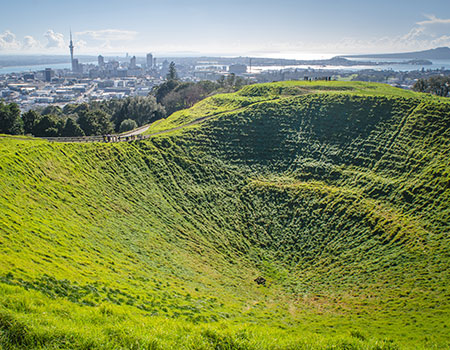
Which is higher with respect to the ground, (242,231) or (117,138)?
(117,138)


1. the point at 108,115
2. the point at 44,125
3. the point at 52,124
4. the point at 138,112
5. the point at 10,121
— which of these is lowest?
the point at 44,125

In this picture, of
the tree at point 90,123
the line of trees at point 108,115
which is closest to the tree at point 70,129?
the line of trees at point 108,115

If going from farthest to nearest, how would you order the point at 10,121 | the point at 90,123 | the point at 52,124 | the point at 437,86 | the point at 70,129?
1. the point at 437,86
2. the point at 90,123
3. the point at 70,129
4. the point at 52,124
5. the point at 10,121

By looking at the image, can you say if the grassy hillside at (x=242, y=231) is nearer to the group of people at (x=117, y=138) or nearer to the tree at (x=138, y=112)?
the group of people at (x=117, y=138)

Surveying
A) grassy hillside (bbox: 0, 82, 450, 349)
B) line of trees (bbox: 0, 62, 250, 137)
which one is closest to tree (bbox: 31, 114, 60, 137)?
line of trees (bbox: 0, 62, 250, 137)

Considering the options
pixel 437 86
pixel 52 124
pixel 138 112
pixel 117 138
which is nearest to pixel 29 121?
pixel 52 124

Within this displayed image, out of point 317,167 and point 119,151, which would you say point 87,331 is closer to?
point 119,151

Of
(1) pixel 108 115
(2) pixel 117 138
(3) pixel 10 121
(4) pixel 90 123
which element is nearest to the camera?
(2) pixel 117 138

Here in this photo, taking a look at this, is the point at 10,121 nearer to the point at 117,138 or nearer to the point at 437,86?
the point at 117,138
